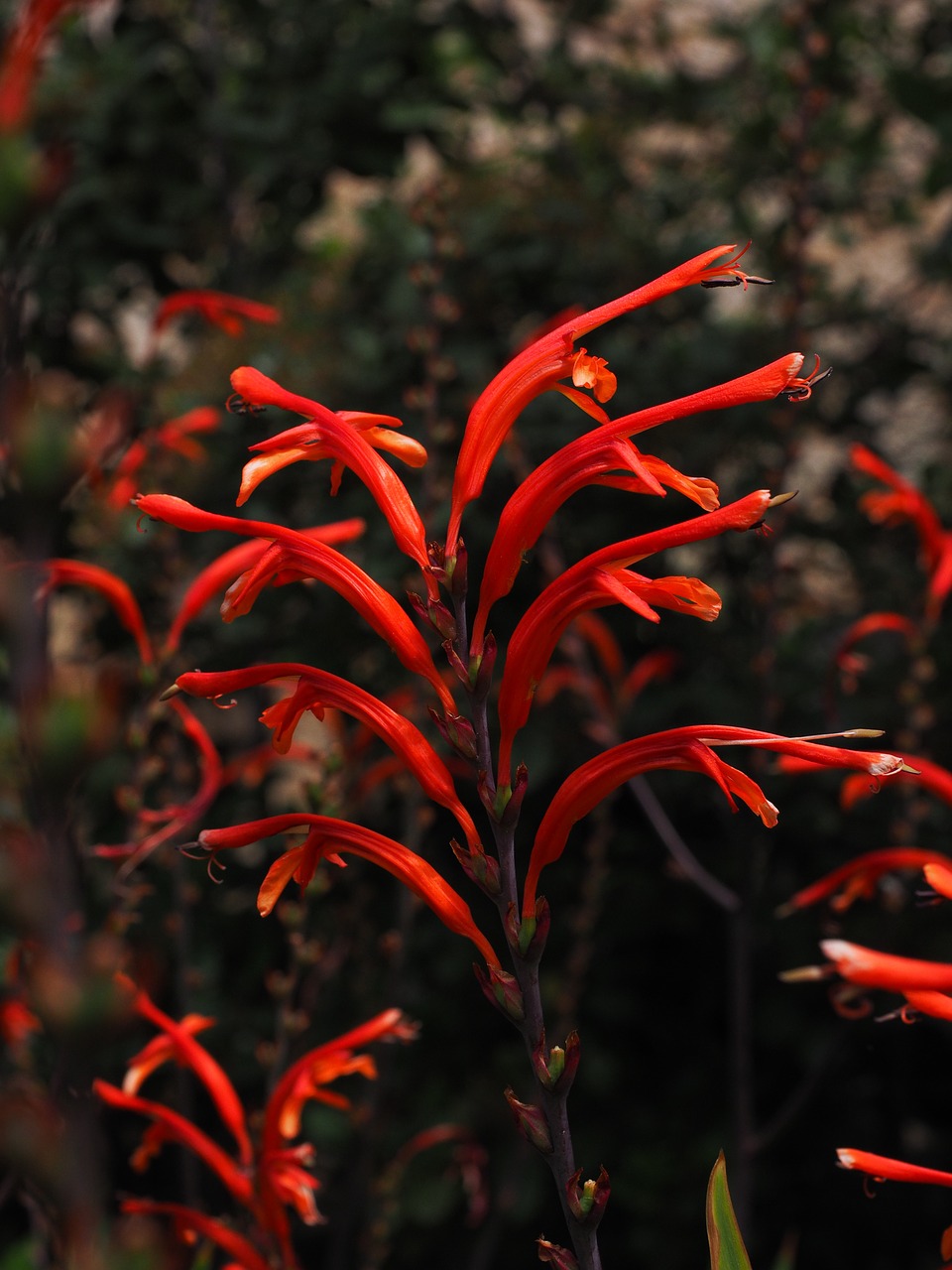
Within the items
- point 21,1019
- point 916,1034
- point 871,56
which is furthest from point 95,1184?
point 871,56

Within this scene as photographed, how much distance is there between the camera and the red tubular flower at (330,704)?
3.59 ft

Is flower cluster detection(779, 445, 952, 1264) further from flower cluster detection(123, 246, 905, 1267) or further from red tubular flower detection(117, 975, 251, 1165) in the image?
red tubular flower detection(117, 975, 251, 1165)

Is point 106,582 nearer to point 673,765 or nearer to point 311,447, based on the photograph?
point 311,447

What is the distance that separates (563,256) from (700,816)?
1.56m

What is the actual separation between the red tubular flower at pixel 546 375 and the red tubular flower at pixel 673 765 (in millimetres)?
239

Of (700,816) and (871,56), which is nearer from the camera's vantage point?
(700,816)

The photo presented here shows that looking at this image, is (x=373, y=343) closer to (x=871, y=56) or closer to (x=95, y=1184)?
(x=871, y=56)

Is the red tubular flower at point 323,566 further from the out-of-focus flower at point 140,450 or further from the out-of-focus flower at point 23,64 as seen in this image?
the out-of-focus flower at point 140,450

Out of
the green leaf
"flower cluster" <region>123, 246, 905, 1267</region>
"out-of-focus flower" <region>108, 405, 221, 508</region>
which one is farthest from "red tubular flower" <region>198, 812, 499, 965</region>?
A: "out-of-focus flower" <region>108, 405, 221, 508</region>

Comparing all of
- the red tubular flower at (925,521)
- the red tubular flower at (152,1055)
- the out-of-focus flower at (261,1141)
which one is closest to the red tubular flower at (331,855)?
the out-of-focus flower at (261,1141)

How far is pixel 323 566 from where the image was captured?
3.76ft

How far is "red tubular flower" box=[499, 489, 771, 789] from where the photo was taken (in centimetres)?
107

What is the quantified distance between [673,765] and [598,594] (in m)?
0.16

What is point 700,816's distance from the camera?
3600mm
